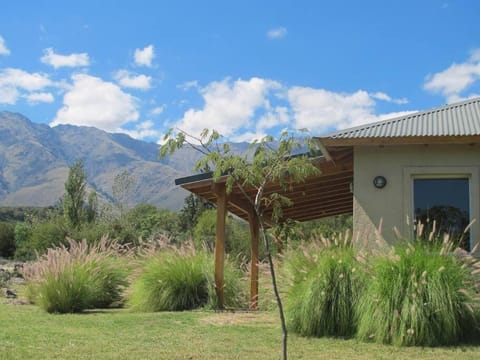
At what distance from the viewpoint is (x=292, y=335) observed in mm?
9445

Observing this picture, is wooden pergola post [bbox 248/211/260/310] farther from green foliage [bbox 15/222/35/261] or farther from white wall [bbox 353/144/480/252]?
green foliage [bbox 15/222/35/261]

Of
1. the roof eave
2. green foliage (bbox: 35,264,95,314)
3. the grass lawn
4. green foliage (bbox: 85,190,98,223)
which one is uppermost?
green foliage (bbox: 85,190,98,223)

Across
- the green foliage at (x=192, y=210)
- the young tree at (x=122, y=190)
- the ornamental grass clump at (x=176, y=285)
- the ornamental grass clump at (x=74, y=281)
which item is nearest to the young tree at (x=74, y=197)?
the green foliage at (x=192, y=210)

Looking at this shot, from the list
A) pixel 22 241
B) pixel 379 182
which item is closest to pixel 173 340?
pixel 379 182

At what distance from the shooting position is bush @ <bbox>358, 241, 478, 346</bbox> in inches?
329

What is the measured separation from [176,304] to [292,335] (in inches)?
169

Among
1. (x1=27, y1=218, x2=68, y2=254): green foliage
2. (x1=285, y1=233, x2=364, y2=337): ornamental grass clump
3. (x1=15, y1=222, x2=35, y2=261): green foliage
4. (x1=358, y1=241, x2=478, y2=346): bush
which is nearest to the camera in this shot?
(x1=358, y1=241, x2=478, y2=346): bush

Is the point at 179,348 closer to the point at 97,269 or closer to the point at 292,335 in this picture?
the point at 292,335

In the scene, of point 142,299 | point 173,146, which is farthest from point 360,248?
point 142,299

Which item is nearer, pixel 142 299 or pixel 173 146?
pixel 173 146

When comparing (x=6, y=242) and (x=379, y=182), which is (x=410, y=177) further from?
(x=6, y=242)

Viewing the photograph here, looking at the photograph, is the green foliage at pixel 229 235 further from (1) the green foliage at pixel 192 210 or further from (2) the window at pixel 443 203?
(2) the window at pixel 443 203

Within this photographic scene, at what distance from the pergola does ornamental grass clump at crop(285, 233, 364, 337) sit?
1.78 metres

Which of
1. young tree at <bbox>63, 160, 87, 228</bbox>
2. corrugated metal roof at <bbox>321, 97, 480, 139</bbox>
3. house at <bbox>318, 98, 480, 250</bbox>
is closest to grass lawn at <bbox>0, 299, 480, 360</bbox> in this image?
house at <bbox>318, 98, 480, 250</bbox>
